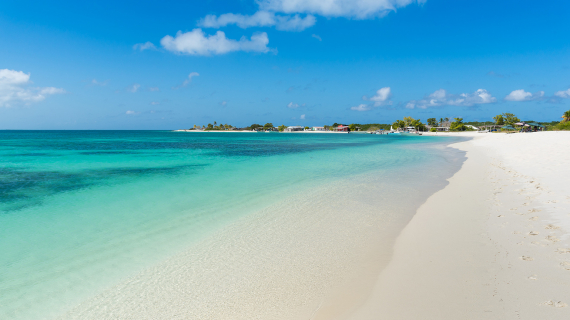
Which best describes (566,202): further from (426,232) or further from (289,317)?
(289,317)

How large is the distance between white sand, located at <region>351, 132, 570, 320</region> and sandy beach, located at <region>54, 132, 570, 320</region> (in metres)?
0.02

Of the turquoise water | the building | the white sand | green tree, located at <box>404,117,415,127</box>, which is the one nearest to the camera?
the white sand

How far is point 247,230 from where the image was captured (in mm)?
6523

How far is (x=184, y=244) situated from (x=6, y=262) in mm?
3144

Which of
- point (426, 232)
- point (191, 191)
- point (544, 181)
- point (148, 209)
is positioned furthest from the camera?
point (191, 191)

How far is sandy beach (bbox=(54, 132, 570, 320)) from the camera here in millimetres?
3436

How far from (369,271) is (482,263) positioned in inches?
71.9

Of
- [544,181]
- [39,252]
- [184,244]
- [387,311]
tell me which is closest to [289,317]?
[387,311]

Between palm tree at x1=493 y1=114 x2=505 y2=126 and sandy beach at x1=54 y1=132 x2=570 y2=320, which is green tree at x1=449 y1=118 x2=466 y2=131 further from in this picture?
sandy beach at x1=54 y1=132 x2=570 y2=320

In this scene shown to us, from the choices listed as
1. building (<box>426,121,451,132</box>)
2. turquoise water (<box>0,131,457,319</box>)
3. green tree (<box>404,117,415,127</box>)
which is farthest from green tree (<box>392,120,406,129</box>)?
turquoise water (<box>0,131,457,319</box>)

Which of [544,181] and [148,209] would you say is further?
[544,181]

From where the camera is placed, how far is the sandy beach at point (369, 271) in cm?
344

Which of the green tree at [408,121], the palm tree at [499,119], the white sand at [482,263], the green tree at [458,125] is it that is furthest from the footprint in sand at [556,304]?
the green tree at [408,121]

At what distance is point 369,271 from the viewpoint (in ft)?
14.6
